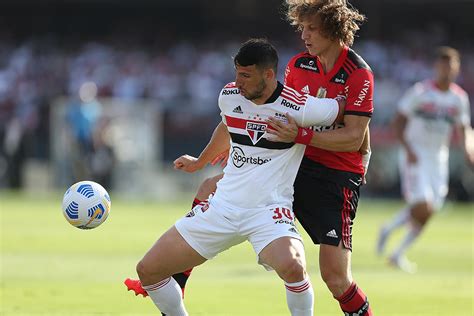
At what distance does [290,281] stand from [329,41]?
188 cm

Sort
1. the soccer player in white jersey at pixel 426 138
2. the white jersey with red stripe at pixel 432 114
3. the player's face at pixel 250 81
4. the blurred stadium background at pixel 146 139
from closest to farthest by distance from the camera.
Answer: the player's face at pixel 250 81 < the blurred stadium background at pixel 146 139 < the soccer player in white jersey at pixel 426 138 < the white jersey with red stripe at pixel 432 114

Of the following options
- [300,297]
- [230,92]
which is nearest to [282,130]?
[230,92]

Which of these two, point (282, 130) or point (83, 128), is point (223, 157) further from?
point (83, 128)

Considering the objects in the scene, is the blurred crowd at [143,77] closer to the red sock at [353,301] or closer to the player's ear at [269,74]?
the red sock at [353,301]

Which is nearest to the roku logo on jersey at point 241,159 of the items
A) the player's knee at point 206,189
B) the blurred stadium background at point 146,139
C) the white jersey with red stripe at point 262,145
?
the white jersey with red stripe at point 262,145

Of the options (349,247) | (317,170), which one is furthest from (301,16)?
(349,247)

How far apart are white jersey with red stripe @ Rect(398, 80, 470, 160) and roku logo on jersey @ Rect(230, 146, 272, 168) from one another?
7512 millimetres

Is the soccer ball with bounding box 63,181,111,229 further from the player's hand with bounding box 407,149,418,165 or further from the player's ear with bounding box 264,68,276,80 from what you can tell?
the player's hand with bounding box 407,149,418,165

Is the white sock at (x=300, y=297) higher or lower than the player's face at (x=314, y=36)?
lower

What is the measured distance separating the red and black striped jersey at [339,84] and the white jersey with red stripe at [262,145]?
216 mm

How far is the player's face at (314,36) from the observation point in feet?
26.0

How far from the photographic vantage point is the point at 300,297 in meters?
7.48

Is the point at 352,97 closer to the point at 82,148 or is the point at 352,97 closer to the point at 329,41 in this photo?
the point at 329,41

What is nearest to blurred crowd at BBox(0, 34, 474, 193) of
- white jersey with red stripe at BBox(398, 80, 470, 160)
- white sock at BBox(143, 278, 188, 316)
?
white jersey with red stripe at BBox(398, 80, 470, 160)
